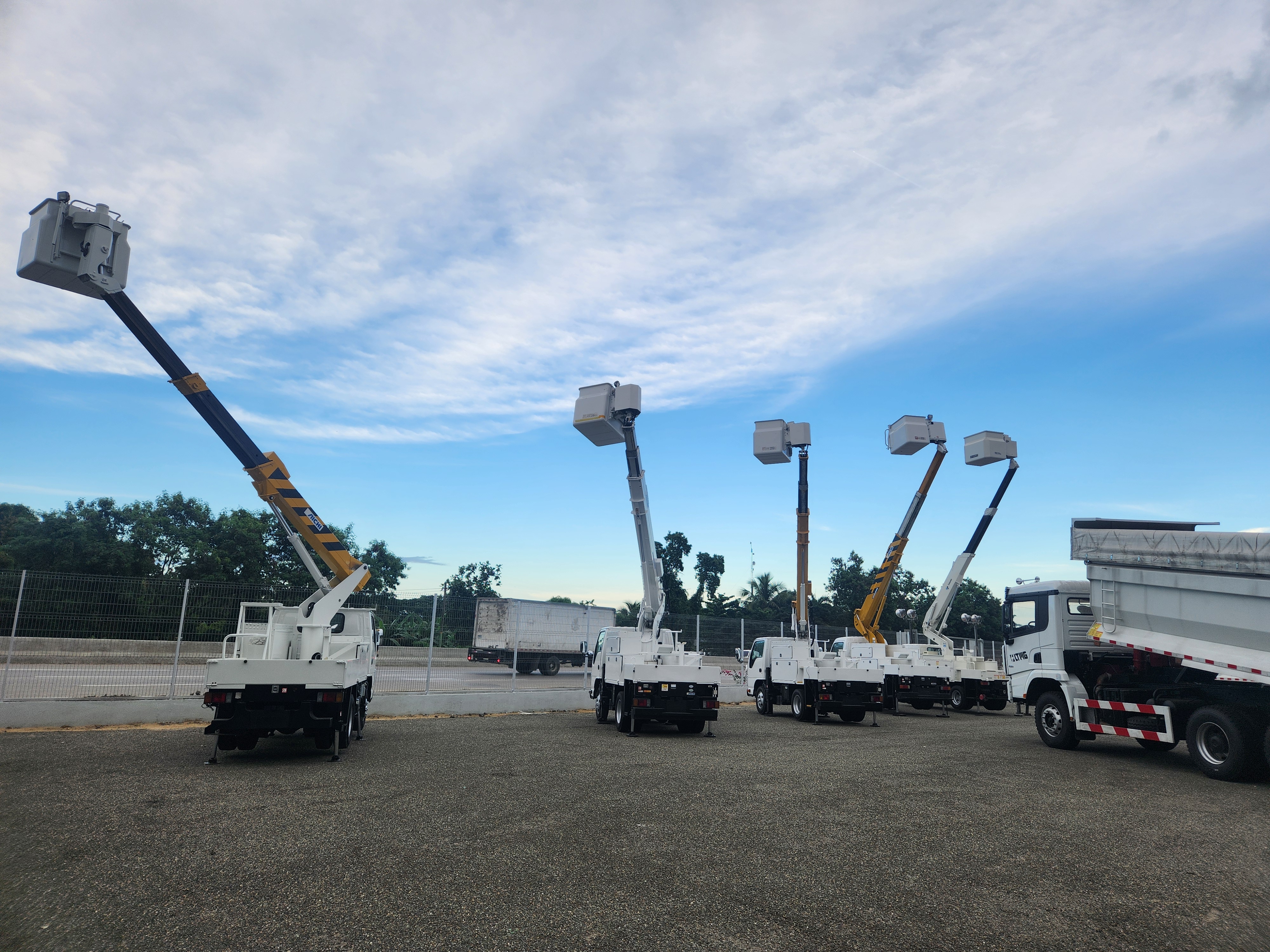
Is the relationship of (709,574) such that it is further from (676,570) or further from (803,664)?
(803,664)

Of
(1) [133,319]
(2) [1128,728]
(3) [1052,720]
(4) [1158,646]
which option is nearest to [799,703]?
(3) [1052,720]

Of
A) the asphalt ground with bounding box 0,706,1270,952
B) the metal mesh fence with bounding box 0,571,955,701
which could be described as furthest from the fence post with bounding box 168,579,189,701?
the asphalt ground with bounding box 0,706,1270,952

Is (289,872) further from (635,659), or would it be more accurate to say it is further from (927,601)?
(927,601)

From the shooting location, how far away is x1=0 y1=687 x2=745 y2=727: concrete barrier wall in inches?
468

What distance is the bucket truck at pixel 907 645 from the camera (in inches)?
774

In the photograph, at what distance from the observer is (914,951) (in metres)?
3.91

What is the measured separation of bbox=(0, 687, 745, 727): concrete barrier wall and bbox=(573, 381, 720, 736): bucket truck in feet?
9.22

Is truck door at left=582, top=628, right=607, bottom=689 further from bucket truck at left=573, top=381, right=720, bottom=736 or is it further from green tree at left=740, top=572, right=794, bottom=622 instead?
green tree at left=740, top=572, right=794, bottom=622

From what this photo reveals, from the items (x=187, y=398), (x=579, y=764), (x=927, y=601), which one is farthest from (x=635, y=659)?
(x=927, y=601)

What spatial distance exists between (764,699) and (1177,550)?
1023cm

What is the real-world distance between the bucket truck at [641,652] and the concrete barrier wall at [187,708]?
2810 millimetres

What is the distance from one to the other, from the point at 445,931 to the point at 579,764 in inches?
222

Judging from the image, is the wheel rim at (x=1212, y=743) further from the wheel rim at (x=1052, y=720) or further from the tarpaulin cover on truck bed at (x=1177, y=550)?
the wheel rim at (x=1052, y=720)

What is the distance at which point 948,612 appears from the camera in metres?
22.0
